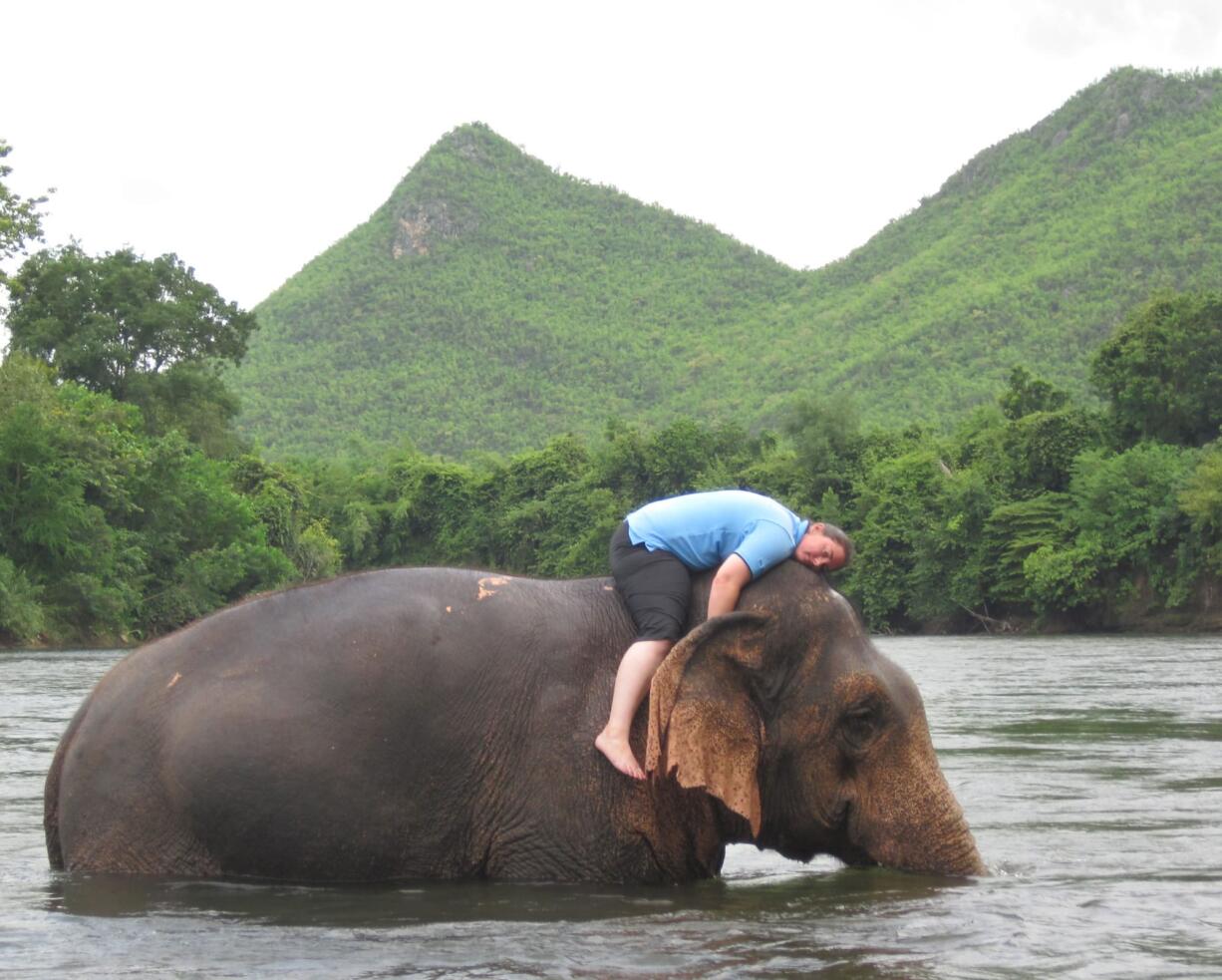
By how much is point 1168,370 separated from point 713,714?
6097cm

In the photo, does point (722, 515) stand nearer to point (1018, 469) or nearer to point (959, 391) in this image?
point (1018, 469)

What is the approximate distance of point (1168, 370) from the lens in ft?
210

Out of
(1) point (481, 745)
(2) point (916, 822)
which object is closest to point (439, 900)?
(1) point (481, 745)

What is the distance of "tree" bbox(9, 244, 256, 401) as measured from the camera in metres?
68.9

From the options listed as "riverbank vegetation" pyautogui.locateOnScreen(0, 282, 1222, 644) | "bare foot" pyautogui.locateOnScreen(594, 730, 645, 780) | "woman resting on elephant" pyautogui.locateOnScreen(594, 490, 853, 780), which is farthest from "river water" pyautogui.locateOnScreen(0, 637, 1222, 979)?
"riverbank vegetation" pyautogui.locateOnScreen(0, 282, 1222, 644)

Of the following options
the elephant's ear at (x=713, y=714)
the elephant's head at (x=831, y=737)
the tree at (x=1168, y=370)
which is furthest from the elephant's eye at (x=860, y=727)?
the tree at (x=1168, y=370)

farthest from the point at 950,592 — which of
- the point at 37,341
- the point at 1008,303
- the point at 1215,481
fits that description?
the point at 1008,303

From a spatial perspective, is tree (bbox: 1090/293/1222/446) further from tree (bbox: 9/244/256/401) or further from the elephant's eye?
the elephant's eye

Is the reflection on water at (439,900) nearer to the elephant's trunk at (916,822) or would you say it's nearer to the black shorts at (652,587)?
the elephant's trunk at (916,822)

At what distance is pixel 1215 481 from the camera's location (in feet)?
188

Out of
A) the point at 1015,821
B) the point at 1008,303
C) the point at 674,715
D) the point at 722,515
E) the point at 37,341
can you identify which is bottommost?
the point at 1015,821

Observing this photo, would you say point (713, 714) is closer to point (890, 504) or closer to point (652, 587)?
point (652, 587)

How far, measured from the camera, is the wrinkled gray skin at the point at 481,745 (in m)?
6.41

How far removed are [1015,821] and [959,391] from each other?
124m
